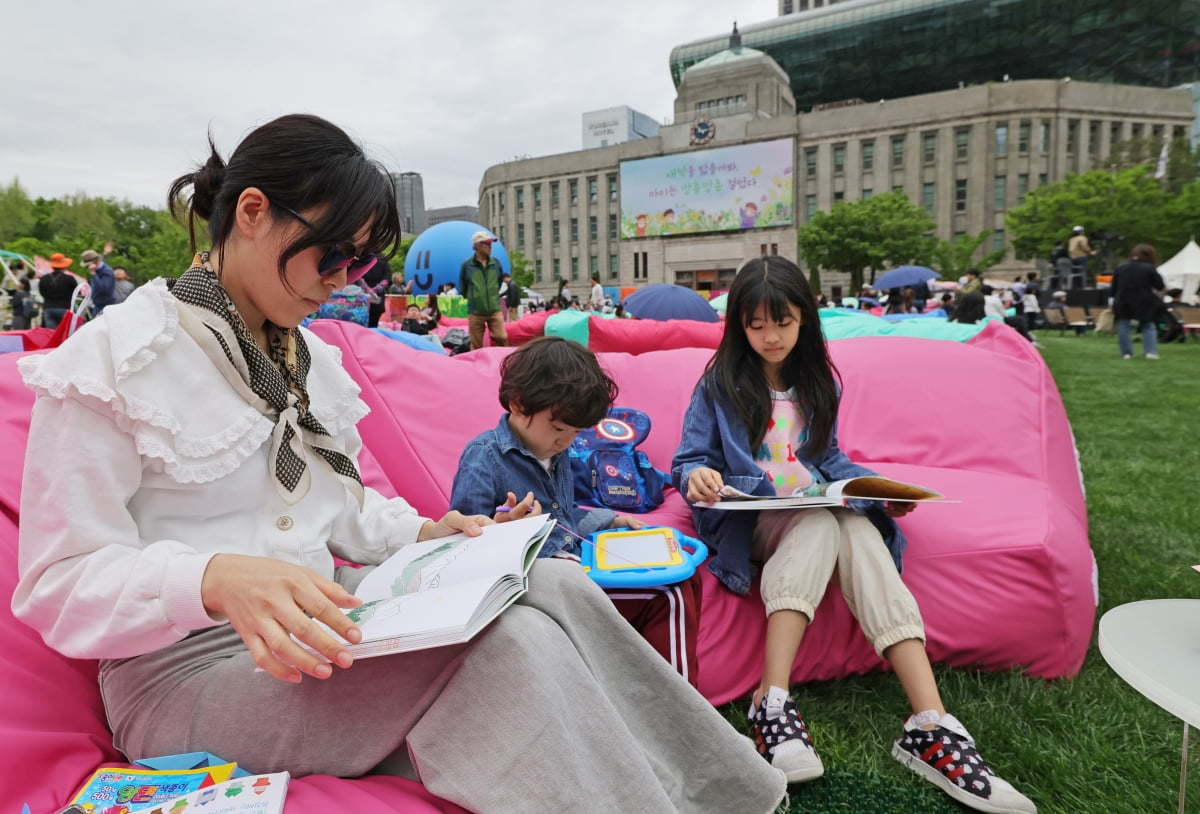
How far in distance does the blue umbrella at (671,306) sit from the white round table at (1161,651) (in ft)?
21.6

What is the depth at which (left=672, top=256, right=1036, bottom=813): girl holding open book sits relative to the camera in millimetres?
1598

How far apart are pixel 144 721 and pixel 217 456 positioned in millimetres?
384

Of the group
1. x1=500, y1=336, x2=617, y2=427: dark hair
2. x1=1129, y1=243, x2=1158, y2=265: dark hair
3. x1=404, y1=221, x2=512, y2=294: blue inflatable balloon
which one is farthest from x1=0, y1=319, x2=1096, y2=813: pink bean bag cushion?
x1=404, y1=221, x2=512, y2=294: blue inflatable balloon

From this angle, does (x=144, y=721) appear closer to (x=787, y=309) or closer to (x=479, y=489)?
(x=479, y=489)

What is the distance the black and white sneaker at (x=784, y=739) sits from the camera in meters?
1.54

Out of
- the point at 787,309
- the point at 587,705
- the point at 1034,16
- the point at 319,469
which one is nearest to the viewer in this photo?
the point at 587,705

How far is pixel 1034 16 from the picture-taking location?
4325 cm

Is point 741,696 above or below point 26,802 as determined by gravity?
below

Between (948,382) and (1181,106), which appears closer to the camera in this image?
(948,382)

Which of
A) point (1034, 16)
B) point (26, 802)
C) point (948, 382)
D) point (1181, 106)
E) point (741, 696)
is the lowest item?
point (741, 696)

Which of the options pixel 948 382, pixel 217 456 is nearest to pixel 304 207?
pixel 217 456

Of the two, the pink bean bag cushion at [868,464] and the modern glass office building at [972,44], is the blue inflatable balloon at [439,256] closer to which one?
the pink bean bag cushion at [868,464]

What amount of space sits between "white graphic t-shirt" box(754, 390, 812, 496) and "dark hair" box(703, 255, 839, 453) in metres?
0.03

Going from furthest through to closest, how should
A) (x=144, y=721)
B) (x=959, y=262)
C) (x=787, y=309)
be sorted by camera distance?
(x=959, y=262), (x=787, y=309), (x=144, y=721)
